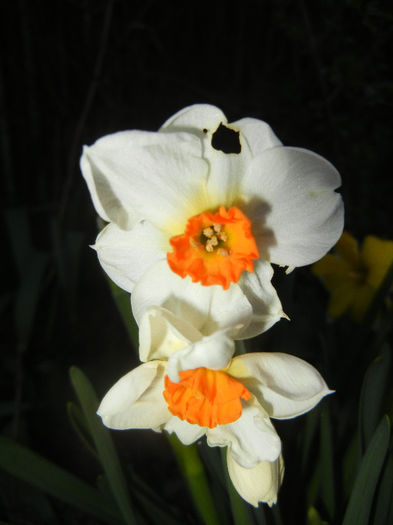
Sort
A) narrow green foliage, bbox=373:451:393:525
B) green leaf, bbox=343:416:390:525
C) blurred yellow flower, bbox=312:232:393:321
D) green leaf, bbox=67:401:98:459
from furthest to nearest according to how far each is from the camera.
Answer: blurred yellow flower, bbox=312:232:393:321
green leaf, bbox=67:401:98:459
narrow green foliage, bbox=373:451:393:525
green leaf, bbox=343:416:390:525

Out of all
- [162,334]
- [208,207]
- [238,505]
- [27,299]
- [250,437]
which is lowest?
[27,299]

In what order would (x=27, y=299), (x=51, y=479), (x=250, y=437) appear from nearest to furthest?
(x=250, y=437), (x=51, y=479), (x=27, y=299)

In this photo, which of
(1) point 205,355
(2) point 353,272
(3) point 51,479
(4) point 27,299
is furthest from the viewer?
(4) point 27,299

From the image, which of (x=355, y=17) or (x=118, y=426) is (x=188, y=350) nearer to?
(x=118, y=426)

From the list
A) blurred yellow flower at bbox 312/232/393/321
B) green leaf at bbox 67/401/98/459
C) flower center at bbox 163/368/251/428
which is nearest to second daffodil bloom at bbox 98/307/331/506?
flower center at bbox 163/368/251/428

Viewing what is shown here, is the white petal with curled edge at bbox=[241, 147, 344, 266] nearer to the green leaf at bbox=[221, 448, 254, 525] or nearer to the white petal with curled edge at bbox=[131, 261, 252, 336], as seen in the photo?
the white petal with curled edge at bbox=[131, 261, 252, 336]

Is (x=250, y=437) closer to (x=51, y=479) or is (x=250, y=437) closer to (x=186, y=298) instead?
(x=186, y=298)

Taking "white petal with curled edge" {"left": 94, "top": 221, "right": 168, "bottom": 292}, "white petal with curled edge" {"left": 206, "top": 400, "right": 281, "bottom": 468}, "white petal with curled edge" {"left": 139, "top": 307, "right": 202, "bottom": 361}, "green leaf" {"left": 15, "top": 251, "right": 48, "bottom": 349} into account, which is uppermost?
"white petal with curled edge" {"left": 94, "top": 221, "right": 168, "bottom": 292}

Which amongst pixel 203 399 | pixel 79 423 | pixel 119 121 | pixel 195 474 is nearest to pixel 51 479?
pixel 79 423
